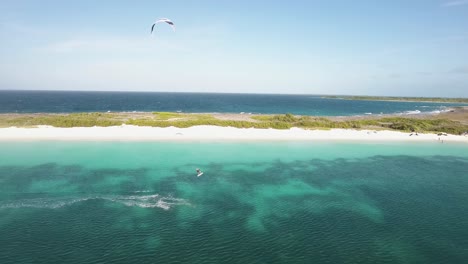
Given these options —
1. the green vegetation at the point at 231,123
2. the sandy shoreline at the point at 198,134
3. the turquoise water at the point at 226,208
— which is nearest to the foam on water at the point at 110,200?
the turquoise water at the point at 226,208

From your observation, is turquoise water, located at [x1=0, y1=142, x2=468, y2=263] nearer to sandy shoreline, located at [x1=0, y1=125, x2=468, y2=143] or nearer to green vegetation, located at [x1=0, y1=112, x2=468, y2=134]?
sandy shoreline, located at [x1=0, y1=125, x2=468, y2=143]

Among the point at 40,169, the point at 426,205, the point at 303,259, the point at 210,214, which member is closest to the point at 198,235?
the point at 210,214

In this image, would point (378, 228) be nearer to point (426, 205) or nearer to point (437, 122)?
point (426, 205)

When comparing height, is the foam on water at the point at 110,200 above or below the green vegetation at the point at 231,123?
below

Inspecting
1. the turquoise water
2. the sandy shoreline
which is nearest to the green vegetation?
the sandy shoreline

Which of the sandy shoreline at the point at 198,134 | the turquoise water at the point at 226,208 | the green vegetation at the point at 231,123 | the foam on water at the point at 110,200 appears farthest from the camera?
the green vegetation at the point at 231,123

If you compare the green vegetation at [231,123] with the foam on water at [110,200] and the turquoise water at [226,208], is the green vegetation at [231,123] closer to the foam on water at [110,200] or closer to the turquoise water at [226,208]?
the turquoise water at [226,208]

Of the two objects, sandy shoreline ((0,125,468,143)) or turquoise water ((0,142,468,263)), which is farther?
sandy shoreline ((0,125,468,143))
